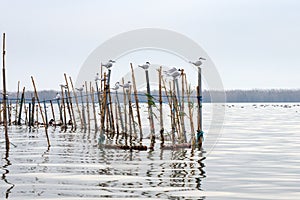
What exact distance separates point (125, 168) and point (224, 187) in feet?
10.5

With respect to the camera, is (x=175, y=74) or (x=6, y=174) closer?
(x=6, y=174)

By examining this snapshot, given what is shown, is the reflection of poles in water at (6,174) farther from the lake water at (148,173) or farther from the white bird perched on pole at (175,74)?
the white bird perched on pole at (175,74)

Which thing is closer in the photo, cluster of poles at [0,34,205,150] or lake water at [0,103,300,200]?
lake water at [0,103,300,200]

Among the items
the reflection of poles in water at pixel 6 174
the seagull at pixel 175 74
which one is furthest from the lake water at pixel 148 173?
the seagull at pixel 175 74

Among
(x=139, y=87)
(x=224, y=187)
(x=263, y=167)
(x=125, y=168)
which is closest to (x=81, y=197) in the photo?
(x=224, y=187)

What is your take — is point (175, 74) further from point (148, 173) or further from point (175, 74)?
point (148, 173)

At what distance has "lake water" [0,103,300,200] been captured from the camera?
384 inches

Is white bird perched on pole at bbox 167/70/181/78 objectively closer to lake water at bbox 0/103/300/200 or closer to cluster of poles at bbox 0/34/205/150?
cluster of poles at bbox 0/34/205/150

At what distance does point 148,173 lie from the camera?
Answer: 12.2 meters

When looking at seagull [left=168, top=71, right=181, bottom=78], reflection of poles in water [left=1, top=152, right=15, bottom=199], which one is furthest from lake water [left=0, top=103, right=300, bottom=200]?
seagull [left=168, top=71, right=181, bottom=78]

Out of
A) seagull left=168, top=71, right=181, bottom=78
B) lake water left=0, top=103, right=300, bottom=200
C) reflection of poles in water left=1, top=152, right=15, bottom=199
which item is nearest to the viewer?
reflection of poles in water left=1, top=152, right=15, bottom=199

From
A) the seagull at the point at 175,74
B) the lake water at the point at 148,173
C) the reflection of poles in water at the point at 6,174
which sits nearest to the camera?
the reflection of poles in water at the point at 6,174

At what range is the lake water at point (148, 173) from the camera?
384 inches

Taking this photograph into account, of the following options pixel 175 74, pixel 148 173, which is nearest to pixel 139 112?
pixel 175 74
